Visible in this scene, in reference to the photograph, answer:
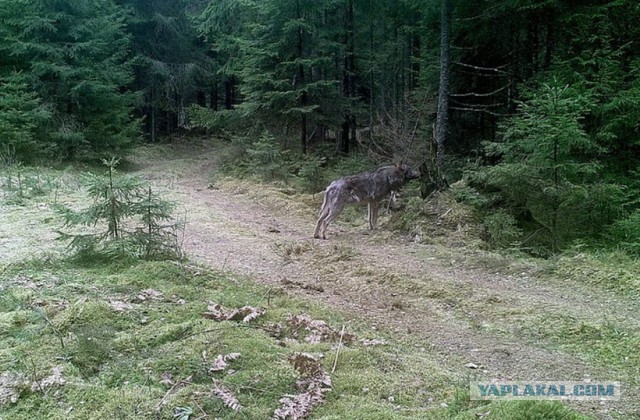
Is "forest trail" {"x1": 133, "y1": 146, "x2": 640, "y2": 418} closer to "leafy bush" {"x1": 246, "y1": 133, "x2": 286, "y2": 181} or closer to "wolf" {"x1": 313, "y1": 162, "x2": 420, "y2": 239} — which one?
"wolf" {"x1": 313, "y1": 162, "x2": 420, "y2": 239}

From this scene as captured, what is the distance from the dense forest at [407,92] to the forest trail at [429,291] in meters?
1.96

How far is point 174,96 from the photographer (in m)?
31.5

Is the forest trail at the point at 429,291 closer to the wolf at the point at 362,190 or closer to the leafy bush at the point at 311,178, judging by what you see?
the wolf at the point at 362,190

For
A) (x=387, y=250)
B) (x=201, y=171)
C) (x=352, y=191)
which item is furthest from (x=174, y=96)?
(x=387, y=250)

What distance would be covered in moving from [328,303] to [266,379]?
104 inches

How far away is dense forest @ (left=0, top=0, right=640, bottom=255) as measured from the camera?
9344 millimetres

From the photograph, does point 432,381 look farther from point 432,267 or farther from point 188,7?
point 188,7

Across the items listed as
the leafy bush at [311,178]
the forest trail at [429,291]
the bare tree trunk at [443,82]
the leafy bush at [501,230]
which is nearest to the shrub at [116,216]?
the forest trail at [429,291]

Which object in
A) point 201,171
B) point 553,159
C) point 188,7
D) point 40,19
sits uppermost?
point 188,7

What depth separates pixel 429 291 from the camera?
7.04 meters

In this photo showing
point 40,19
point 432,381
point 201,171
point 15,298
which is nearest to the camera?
point 432,381

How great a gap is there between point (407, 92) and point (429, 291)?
1238 cm

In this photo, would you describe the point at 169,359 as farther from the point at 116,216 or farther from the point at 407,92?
the point at 407,92

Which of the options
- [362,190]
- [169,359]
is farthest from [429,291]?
[362,190]
